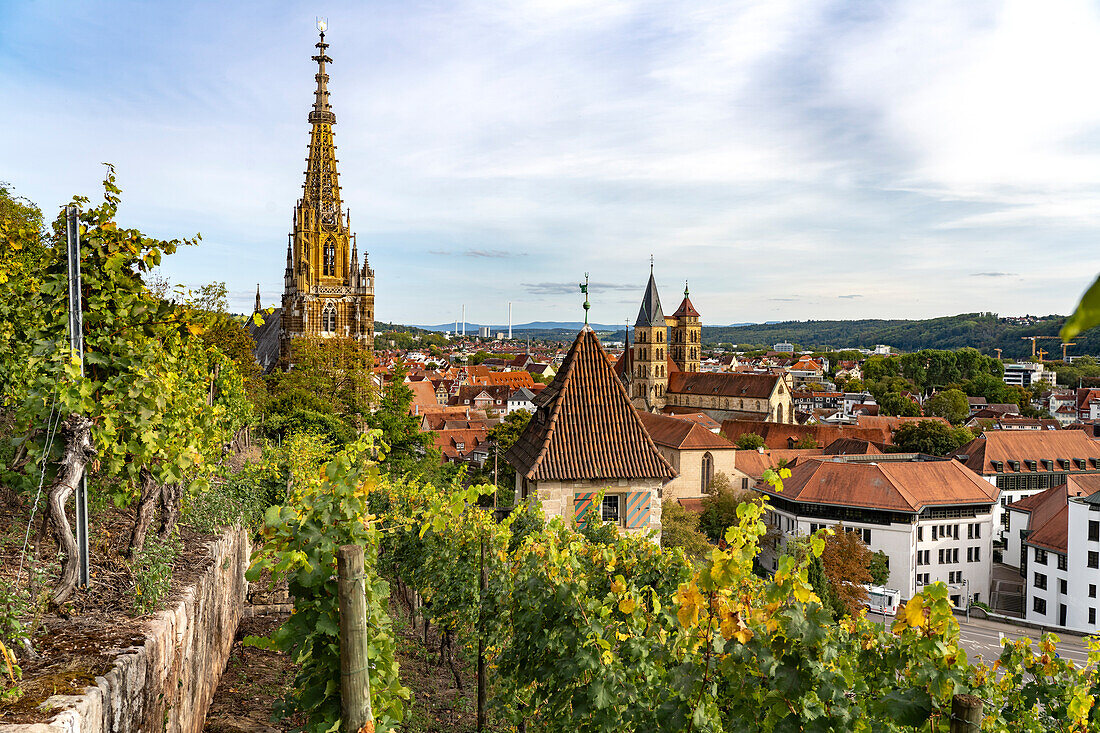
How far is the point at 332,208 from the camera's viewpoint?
52.3 m

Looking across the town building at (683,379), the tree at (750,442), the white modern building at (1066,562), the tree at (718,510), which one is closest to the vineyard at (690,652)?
the white modern building at (1066,562)

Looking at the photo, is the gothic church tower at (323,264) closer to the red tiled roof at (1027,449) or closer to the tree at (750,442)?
the tree at (750,442)

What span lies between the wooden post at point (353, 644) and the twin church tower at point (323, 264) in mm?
47709

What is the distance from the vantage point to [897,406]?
112438mm

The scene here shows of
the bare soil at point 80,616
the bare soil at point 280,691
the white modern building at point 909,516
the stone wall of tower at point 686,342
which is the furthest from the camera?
the stone wall of tower at point 686,342

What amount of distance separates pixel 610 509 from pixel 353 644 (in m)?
11.4

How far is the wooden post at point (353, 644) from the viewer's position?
3773 millimetres

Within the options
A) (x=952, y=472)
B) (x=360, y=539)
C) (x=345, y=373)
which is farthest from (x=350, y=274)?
(x=360, y=539)

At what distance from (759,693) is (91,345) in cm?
Result: 585

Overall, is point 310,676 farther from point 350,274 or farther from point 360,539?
point 350,274

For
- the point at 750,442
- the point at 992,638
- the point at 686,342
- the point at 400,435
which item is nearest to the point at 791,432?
the point at 750,442

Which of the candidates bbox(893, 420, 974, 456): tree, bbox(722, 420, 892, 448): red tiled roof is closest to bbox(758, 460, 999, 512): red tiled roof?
bbox(893, 420, 974, 456): tree

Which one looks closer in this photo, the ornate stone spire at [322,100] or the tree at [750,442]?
the ornate stone spire at [322,100]

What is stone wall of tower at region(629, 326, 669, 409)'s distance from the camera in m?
101
